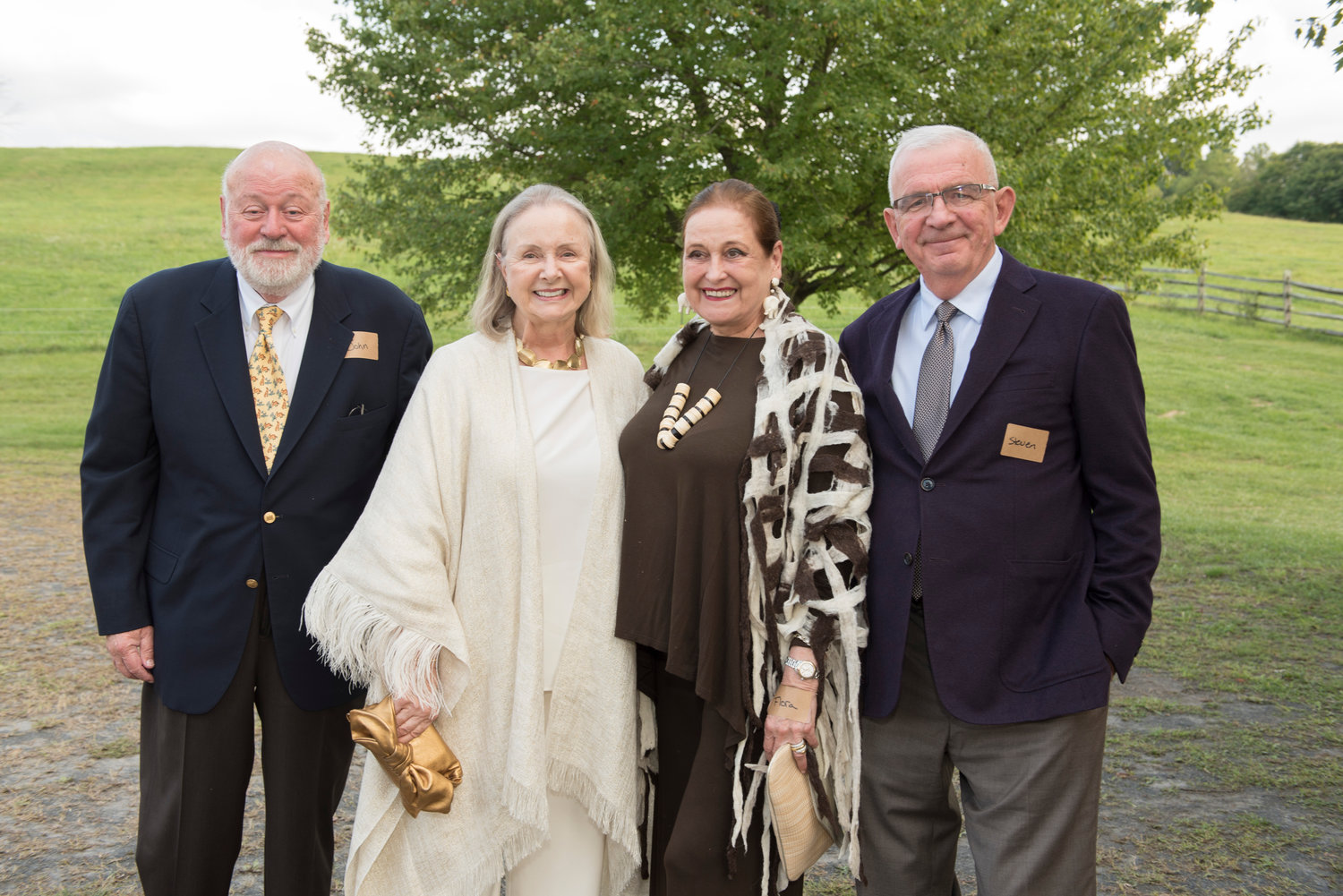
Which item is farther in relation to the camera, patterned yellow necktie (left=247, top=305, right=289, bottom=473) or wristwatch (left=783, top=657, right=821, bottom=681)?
patterned yellow necktie (left=247, top=305, right=289, bottom=473)

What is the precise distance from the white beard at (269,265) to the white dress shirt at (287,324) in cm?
5

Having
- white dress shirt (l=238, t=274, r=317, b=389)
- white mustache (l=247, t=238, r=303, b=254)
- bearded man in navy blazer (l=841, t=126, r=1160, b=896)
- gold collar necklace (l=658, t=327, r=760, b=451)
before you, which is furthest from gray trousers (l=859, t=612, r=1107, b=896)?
white mustache (l=247, t=238, r=303, b=254)

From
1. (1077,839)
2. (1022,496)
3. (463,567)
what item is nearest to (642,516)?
(463,567)

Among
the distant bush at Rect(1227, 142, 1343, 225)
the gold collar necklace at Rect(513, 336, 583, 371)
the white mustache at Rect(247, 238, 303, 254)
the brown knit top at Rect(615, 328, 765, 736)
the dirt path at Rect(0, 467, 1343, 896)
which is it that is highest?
the distant bush at Rect(1227, 142, 1343, 225)

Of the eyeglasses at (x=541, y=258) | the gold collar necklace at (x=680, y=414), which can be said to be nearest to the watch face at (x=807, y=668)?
the gold collar necklace at (x=680, y=414)

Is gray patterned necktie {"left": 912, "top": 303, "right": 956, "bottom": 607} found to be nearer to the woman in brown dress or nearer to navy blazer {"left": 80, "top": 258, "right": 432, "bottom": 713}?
the woman in brown dress

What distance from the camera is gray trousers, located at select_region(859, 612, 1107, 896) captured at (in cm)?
241

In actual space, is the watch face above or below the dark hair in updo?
below

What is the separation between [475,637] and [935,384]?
1.41m

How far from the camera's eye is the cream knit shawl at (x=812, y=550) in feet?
8.26

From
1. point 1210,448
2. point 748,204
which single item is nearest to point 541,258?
point 748,204

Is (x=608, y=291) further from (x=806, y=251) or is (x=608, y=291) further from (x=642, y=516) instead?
(x=806, y=251)

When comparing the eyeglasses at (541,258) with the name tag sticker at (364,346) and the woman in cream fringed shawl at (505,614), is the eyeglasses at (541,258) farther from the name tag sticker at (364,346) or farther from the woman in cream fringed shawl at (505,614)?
the name tag sticker at (364,346)

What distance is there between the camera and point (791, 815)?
2570mm
